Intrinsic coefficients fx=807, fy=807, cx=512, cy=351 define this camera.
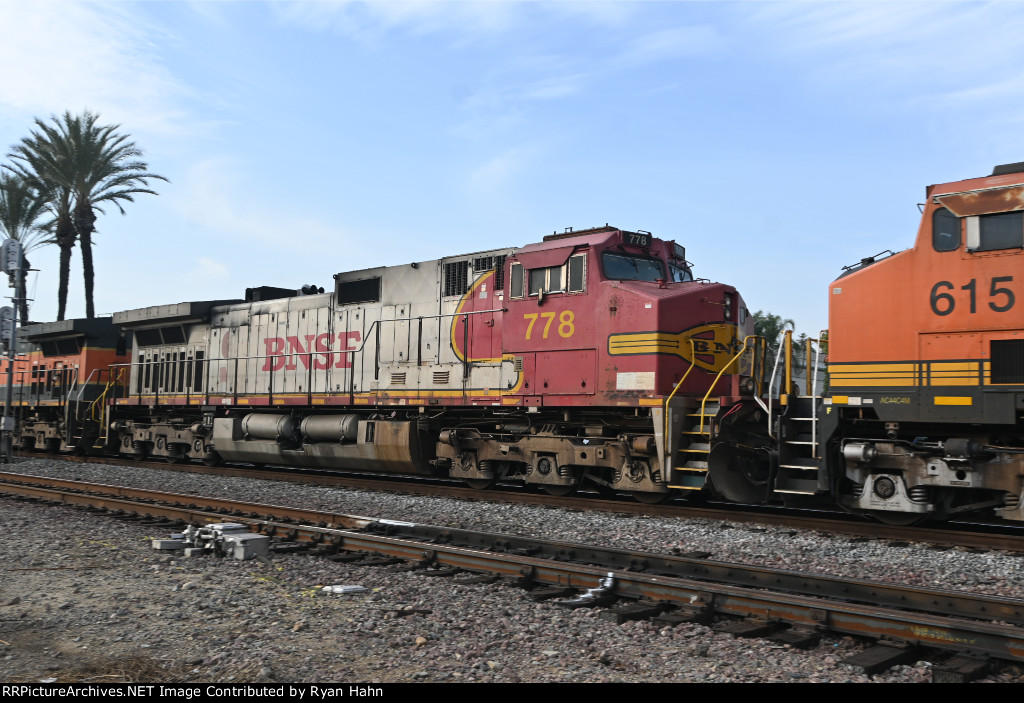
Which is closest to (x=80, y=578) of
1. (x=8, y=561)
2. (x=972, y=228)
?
(x=8, y=561)

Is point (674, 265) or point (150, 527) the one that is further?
point (674, 265)

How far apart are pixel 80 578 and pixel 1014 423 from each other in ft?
27.9

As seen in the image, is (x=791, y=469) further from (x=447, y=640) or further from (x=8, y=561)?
(x=8, y=561)

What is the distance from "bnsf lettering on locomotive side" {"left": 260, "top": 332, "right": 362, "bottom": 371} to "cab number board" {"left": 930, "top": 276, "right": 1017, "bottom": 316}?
9852mm

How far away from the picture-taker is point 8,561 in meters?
7.35

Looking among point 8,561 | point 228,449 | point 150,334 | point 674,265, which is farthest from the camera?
point 150,334

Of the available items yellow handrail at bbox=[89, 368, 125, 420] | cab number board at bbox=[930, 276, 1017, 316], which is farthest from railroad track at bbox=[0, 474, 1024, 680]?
yellow handrail at bbox=[89, 368, 125, 420]

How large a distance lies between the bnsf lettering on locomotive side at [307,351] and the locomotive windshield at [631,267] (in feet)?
18.2

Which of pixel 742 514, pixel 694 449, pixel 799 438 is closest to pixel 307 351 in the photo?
pixel 694 449

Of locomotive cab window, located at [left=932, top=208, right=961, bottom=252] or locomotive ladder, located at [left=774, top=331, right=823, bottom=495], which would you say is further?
locomotive ladder, located at [left=774, top=331, right=823, bottom=495]

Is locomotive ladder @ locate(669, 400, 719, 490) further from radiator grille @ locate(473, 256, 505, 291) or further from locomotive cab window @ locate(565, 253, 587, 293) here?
radiator grille @ locate(473, 256, 505, 291)

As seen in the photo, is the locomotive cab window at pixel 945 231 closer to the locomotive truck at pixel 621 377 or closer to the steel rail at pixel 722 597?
the locomotive truck at pixel 621 377

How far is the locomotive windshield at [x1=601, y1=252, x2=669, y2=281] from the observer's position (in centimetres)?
1149

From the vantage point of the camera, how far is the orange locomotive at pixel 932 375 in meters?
7.84
